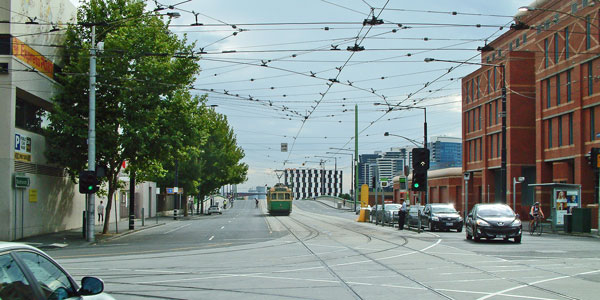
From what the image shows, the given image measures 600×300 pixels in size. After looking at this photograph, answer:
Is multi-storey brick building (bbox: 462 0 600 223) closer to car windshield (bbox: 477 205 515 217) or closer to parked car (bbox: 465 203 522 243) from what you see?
car windshield (bbox: 477 205 515 217)

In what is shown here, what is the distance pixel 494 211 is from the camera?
2516 centimetres

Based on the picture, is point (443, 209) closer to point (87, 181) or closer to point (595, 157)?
point (595, 157)

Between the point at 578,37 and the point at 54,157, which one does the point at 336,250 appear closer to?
the point at 54,157

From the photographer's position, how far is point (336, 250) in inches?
834

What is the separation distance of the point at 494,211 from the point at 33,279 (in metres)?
23.1

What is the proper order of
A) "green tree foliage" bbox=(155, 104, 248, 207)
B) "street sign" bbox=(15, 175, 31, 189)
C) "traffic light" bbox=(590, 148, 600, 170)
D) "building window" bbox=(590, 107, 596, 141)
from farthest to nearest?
"green tree foliage" bbox=(155, 104, 248, 207)
"building window" bbox=(590, 107, 596, 141)
"traffic light" bbox=(590, 148, 600, 170)
"street sign" bbox=(15, 175, 31, 189)

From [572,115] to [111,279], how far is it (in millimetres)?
39849

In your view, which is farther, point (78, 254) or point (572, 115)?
point (572, 115)

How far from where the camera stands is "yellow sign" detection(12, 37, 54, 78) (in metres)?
26.4

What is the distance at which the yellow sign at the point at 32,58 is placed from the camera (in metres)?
26.4

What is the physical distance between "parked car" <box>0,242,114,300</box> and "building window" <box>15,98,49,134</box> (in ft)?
83.4

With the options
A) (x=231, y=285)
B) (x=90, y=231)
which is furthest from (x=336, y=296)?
(x=90, y=231)

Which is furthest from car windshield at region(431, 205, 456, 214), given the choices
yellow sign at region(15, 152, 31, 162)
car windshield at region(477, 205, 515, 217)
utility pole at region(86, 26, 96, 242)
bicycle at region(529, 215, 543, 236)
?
yellow sign at region(15, 152, 31, 162)

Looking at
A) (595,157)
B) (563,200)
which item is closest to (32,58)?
(595,157)
